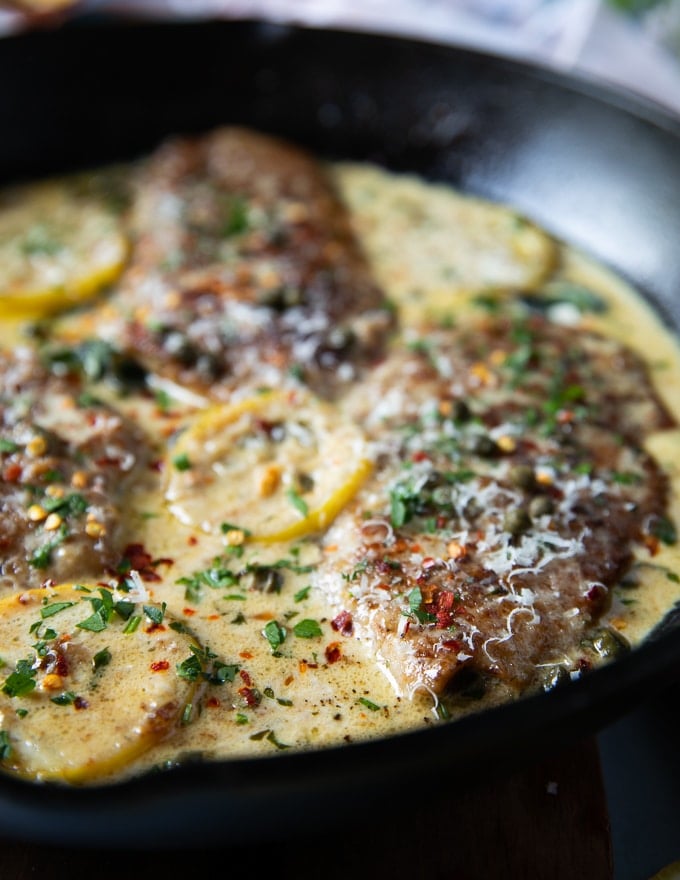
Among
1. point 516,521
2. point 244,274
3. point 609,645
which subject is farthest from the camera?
point 244,274

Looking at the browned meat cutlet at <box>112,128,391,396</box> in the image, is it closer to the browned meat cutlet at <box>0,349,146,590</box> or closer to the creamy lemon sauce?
the creamy lemon sauce

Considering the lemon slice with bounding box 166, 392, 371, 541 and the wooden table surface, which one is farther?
the lemon slice with bounding box 166, 392, 371, 541

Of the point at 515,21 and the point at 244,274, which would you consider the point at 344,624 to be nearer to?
the point at 244,274

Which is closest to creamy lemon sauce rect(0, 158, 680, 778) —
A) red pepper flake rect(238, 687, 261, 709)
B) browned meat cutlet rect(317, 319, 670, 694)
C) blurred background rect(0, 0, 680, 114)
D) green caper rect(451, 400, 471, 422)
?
red pepper flake rect(238, 687, 261, 709)

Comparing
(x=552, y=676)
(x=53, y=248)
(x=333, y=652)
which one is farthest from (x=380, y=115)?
(x=552, y=676)

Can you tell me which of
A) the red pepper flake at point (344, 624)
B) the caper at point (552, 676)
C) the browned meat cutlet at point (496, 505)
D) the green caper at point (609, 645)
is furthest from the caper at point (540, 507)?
the red pepper flake at point (344, 624)

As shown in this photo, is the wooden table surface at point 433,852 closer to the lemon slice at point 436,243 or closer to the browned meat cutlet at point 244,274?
the browned meat cutlet at point 244,274
